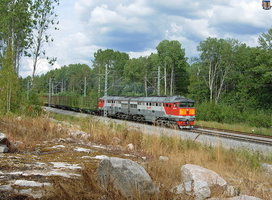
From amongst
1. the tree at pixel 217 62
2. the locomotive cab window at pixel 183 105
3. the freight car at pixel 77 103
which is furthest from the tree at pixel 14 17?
the tree at pixel 217 62

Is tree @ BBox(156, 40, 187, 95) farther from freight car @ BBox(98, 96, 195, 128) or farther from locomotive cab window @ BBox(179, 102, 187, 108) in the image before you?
locomotive cab window @ BBox(179, 102, 187, 108)

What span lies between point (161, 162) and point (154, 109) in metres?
17.1

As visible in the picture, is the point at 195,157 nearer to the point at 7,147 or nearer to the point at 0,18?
the point at 7,147

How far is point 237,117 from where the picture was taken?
2955 cm

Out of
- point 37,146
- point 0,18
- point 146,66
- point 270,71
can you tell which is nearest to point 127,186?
point 37,146

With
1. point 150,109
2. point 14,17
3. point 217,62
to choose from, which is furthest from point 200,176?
point 217,62

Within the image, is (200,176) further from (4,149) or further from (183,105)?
(183,105)

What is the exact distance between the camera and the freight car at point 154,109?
21.0 metres

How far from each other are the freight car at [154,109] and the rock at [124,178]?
491 inches

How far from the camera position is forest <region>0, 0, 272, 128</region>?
62.7 feet

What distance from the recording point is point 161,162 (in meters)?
6.32

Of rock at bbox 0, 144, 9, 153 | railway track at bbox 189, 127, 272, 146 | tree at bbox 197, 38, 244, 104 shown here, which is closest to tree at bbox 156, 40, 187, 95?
tree at bbox 197, 38, 244, 104

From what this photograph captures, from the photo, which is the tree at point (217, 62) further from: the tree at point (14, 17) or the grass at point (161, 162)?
the grass at point (161, 162)

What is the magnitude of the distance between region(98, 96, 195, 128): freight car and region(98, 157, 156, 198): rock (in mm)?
12468
